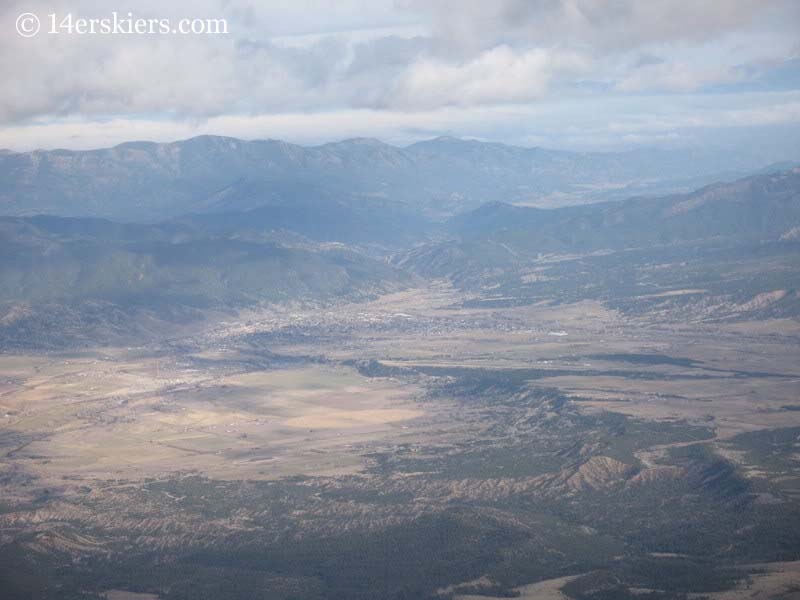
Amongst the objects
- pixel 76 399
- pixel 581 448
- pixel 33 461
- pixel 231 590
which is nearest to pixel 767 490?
pixel 581 448

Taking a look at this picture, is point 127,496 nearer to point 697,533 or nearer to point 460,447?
point 460,447

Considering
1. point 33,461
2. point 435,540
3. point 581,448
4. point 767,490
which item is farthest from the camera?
point 33,461

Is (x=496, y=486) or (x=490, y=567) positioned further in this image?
(x=496, y=486)

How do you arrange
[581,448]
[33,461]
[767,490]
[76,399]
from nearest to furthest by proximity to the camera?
1. [767,490]
2. [581,448]
3. [33,461]
4. [76,399]

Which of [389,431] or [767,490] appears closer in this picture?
[767,490]

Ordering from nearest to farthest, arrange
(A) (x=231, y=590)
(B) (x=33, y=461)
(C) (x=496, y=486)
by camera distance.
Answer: (A) (x=231, y=590) → (C) (x=496, y=486) → (B) (x=33, y=461)

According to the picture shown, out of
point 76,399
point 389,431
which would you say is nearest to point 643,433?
point 389,431

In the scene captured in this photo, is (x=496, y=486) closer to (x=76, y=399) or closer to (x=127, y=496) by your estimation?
(x=127, y=496)

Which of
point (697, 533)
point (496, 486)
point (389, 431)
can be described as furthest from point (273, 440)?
point (697, 533)

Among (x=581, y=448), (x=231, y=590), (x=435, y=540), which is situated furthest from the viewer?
(x=581, y=448)
